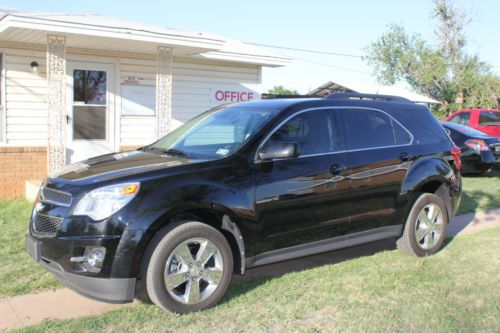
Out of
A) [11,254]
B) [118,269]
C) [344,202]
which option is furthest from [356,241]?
[11,254]

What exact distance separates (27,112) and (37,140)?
0.55 metres

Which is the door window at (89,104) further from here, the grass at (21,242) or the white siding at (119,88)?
the grass at (21,242)

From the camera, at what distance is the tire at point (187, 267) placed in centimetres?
416

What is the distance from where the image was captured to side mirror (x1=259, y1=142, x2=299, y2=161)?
4754 mm

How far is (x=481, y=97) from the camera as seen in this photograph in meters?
36.9

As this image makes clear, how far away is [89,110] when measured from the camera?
1062 centimetres

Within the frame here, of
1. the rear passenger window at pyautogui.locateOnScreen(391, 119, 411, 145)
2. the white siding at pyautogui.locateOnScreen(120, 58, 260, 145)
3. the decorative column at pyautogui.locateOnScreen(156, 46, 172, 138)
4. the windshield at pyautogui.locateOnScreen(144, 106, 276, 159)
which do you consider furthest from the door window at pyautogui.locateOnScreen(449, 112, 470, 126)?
the windshield at pyautogui.locateOnScreen(144, 106, 276, 159)

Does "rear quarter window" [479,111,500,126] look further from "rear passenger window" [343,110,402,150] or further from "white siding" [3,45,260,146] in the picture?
"rear passenger window" [343,110,402,150]

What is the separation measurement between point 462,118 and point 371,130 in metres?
11.9

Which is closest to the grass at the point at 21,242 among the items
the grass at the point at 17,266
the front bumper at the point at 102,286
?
the grass at the point at 17,266

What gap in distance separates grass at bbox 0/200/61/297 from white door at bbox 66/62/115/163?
2.76 meters

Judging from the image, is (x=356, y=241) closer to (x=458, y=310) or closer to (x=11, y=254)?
(x=458, y=310)

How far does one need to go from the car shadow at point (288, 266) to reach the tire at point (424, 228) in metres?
0.50

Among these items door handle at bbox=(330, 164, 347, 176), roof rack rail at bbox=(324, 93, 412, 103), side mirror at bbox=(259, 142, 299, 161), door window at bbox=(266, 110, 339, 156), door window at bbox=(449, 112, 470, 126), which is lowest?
door handle at bbox=(330, 164, 347, 176)
